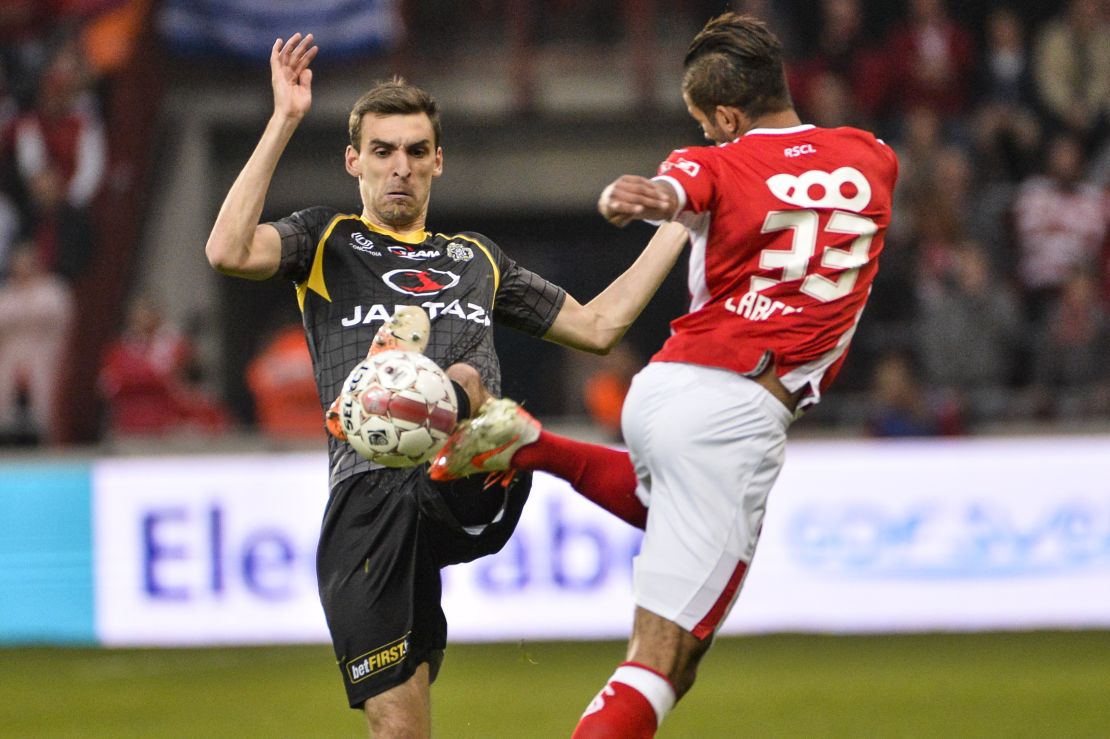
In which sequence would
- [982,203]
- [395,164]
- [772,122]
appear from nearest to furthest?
[772,122] < [395,164] < [982,203]

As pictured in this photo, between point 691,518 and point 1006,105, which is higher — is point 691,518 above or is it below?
above

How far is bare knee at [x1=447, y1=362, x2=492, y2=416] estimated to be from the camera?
4710 mm

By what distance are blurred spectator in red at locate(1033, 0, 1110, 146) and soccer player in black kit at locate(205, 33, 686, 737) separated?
9.85 meters

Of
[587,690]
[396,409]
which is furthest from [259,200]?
[587,690]

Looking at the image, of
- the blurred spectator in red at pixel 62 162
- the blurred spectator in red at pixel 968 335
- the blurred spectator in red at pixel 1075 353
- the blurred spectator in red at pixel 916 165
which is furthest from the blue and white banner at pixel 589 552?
the blurred spectator in red at pixel 62 162

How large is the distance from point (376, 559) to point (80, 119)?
985 centimetres

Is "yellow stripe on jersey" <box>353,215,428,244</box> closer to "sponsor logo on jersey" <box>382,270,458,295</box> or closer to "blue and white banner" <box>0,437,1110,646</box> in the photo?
"sponsor logo on jersey" <box>382,270,458,295</box>

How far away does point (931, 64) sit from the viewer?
46.6 ft

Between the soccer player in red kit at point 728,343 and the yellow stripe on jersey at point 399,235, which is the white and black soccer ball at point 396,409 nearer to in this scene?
the soccer player in red kit at point 728,343

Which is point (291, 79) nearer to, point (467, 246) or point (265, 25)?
point (467, 246)

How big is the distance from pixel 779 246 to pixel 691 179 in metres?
0.31

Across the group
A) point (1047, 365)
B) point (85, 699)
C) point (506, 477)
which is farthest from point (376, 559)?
point (1047, 365)

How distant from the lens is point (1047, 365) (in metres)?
12.7

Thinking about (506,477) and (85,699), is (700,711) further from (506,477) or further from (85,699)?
(506,477)
